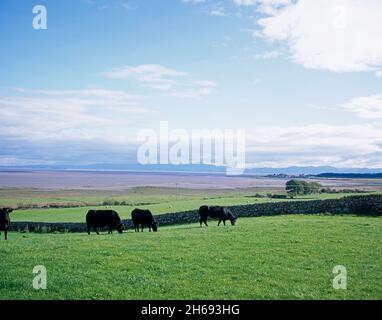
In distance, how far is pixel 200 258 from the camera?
1822 cm

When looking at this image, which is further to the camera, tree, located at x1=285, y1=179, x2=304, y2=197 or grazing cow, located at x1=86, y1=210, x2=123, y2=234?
tree, located at x1=285, y1=179, x2=304, y2=197

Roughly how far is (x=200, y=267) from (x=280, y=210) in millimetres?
33542

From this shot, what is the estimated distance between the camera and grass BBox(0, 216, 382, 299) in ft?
45.3

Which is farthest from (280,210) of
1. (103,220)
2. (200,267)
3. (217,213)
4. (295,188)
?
(295,188)

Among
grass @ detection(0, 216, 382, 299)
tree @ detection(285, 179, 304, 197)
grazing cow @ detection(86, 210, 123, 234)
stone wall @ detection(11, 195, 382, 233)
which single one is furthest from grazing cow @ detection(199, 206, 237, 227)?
tree @ detection(285, 179, 304, 197)

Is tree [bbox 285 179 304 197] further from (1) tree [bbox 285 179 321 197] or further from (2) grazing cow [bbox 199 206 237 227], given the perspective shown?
(2) grazing cow [bbox 199 206 237 227]

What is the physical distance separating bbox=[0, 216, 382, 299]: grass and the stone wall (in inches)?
828

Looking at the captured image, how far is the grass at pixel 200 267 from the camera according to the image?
45.3ft

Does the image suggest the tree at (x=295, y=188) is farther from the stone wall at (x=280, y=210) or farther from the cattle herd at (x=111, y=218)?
the cattle herd at (x=111, y=218)

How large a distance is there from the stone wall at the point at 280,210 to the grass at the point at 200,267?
2103cm

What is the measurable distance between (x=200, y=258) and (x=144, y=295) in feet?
16.9
